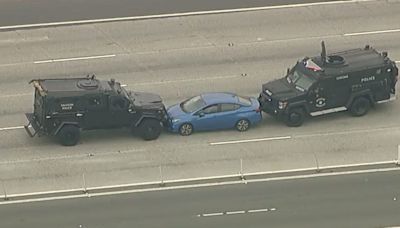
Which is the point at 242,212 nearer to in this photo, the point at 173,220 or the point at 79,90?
the point at 173,220

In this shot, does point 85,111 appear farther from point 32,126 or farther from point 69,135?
point 32,126

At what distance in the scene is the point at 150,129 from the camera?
36906 mm

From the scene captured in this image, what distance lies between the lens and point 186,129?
3728 centimetres

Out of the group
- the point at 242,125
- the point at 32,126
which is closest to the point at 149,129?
the point at 242,125

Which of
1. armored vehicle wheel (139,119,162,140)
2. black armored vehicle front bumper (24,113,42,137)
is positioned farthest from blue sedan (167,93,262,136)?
black armored vehicle front bumper (24,113,42,137)

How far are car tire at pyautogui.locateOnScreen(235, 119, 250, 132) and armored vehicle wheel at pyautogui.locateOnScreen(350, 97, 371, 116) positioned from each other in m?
3.89

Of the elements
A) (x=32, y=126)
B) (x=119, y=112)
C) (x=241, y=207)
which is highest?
(x=119, y=112)

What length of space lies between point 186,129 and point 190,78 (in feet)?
17.6

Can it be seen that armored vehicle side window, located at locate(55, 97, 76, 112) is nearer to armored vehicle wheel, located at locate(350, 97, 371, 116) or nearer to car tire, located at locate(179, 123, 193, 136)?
car tire, located at locate(179, 123, 193, 136)

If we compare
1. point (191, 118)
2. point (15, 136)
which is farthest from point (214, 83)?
point (15, 136)

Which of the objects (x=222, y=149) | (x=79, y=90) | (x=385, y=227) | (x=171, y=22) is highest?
(x=171, y=22)

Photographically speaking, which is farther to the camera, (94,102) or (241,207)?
(94,102)

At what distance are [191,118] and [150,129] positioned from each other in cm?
147

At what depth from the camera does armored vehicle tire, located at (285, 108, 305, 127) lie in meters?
37.8
